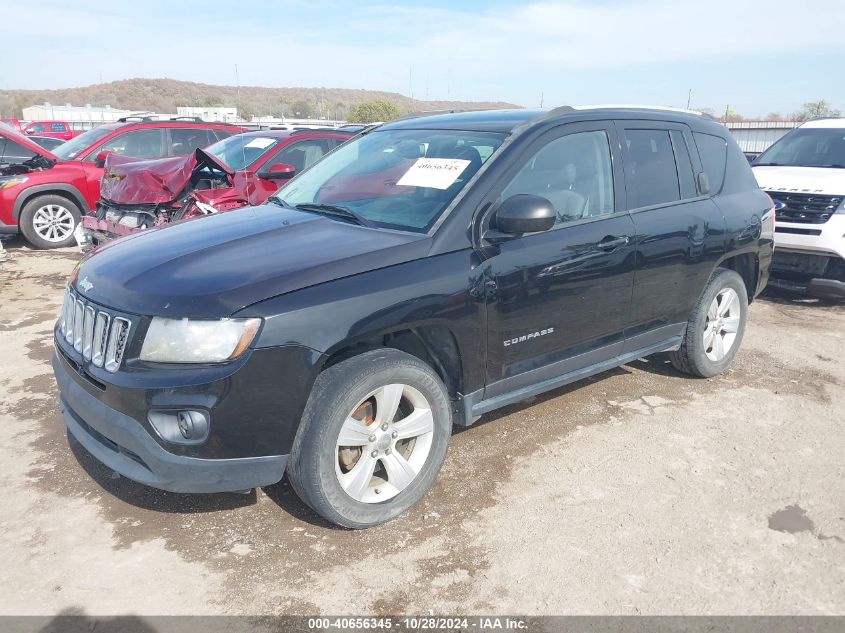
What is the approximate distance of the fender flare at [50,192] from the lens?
9383 mm

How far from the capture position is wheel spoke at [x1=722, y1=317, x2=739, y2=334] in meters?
4.97

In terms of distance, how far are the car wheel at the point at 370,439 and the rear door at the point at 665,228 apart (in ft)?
5.29

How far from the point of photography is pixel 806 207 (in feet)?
23.0

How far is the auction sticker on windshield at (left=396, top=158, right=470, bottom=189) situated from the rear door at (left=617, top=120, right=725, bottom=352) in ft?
3.76

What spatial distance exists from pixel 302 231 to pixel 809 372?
4.14 metres

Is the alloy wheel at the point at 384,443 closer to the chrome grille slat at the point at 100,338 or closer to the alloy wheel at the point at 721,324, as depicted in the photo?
the chrome grille slat at the point at 100,338

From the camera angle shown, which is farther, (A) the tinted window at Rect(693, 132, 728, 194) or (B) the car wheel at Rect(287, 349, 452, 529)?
(A) the tinted window at Rect(693, 132, 728, 194)

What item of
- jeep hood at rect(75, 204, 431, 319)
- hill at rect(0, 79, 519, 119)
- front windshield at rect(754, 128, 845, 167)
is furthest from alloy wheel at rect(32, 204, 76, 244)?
hill at rect(0, 79, 519, 119)

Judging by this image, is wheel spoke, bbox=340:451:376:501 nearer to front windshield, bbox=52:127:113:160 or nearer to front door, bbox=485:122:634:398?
front door, bbox=485:122:634:398

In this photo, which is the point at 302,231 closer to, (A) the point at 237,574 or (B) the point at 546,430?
(A) the point at 237,574

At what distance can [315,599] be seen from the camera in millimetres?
2658

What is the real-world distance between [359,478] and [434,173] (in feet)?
5.28

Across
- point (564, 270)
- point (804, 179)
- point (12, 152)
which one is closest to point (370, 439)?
point (564, 270)

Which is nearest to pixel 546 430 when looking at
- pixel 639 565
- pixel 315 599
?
pixel 639 565
